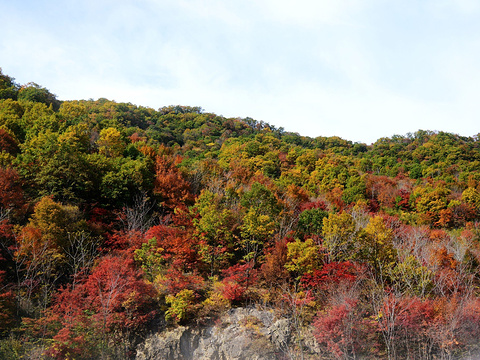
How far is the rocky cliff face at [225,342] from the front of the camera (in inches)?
779

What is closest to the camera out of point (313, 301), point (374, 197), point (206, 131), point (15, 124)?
point (313, 301)

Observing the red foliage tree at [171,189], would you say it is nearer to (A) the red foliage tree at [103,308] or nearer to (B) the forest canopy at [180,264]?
(B) the forest canopy at [180,264]

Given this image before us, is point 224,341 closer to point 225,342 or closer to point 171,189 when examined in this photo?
point 225,342

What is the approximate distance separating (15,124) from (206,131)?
4968cm

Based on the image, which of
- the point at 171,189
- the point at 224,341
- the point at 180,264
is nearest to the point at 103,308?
the point at 180,264

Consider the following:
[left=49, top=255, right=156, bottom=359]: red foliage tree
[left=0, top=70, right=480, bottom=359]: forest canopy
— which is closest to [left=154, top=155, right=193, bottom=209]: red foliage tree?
[left=0, top=70, right=480, bottom=359]: forest canopy

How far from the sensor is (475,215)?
42.9m

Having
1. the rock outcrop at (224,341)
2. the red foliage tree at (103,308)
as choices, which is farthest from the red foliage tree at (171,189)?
the rock outcrop at (224,341)

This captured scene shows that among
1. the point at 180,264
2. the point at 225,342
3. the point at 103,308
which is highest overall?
the point at 180,264

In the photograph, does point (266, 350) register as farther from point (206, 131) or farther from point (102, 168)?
point (206, 131)

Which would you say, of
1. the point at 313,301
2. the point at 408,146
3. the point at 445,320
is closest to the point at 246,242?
the point at 313,301

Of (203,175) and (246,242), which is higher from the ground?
(203,175)

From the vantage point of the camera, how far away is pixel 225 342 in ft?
66.9

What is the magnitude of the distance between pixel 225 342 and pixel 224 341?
9cm
